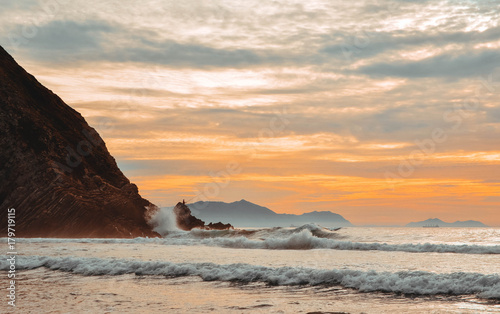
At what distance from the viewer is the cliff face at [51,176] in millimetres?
50969

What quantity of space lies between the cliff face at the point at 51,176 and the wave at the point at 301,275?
3123cm

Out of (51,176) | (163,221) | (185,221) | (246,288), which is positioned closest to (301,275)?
(246,288)

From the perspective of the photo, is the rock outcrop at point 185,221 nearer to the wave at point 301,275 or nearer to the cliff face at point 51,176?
the cliff face at point 51,176

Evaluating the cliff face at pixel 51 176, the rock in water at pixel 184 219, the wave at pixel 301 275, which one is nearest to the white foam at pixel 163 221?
the cliff face at pixel 51 176

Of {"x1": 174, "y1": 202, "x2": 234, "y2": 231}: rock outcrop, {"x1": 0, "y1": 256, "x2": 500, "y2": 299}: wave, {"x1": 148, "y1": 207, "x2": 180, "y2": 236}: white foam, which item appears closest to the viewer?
{"x1": 0, "y1": 256, "x2": 500, "y2": 299}: wave

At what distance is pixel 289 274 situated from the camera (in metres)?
15.9

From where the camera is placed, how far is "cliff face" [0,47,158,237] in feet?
167

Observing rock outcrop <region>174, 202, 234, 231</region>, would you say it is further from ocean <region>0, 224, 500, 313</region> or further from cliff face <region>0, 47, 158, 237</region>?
ocean <region>0, 224, 500, 313</region>

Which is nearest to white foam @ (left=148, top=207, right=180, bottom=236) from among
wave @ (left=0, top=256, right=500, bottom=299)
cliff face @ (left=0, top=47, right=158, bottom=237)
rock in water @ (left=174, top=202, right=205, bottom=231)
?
cliff face @ (left=0, top=47, right=158, bottom=237)

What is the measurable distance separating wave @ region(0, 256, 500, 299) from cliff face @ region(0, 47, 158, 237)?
3123 cm

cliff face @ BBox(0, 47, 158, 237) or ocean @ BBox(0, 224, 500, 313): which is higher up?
cliff face @ BBox(0, 47, 158, 237)

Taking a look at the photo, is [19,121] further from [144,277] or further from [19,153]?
[144,277]

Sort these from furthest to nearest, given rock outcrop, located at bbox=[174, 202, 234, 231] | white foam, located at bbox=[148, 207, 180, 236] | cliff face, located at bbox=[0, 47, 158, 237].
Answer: rock outcrop, located at bbox=[174, 202, 234, 231]
white foam, located at bbox=[148, 207, 180, 236]
cliff face, located at bbox=[0, 47, 158, 237]

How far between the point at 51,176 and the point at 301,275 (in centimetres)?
4461
